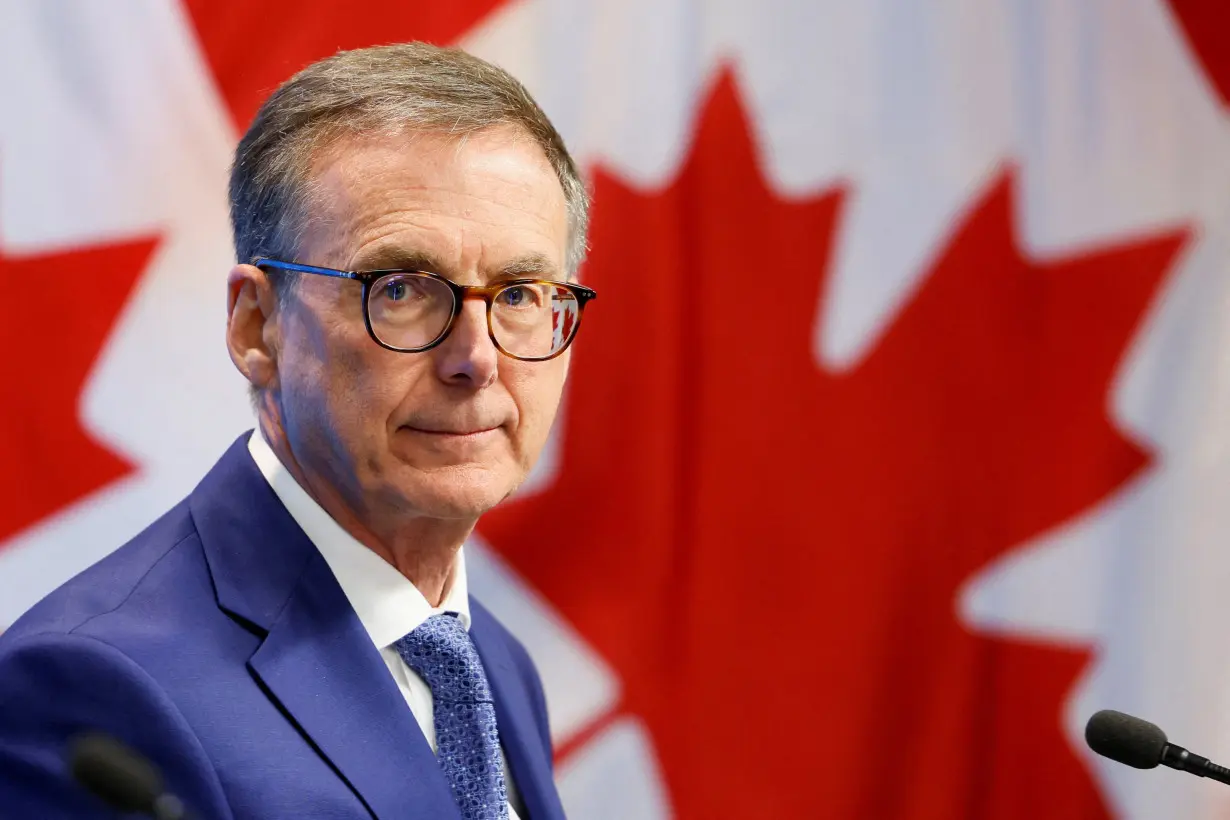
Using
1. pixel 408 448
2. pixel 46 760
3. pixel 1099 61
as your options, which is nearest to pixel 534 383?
pixel 408 448

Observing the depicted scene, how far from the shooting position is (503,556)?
212 cm

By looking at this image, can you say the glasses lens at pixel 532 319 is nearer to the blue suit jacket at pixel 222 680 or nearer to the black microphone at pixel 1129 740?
the blue suit jacket at pixel 222 680

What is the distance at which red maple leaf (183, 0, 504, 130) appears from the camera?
6.63ft

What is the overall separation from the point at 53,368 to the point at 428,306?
912 millimetres

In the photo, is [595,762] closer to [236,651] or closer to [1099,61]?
[236,651]

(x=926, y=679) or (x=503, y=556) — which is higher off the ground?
(x=503, y=556)

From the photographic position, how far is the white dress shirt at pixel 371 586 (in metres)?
1.35

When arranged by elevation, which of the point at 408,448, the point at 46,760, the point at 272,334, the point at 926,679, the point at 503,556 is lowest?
the point at 926,679

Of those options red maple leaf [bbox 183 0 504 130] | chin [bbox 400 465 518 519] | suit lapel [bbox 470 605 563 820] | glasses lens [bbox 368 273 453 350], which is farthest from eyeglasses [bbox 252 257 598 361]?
red maple leaf [bbox 183 0 504 130]

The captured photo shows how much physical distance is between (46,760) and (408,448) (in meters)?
0.42

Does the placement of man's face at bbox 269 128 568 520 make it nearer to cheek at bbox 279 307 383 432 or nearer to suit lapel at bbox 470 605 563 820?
cheek at bbox 279 307 383 432

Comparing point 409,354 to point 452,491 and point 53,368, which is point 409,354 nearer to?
point 452,491

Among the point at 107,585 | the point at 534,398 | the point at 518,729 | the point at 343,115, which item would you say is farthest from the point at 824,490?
the point at 107,585

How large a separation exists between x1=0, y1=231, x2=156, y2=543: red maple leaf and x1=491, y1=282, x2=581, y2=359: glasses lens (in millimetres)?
877
